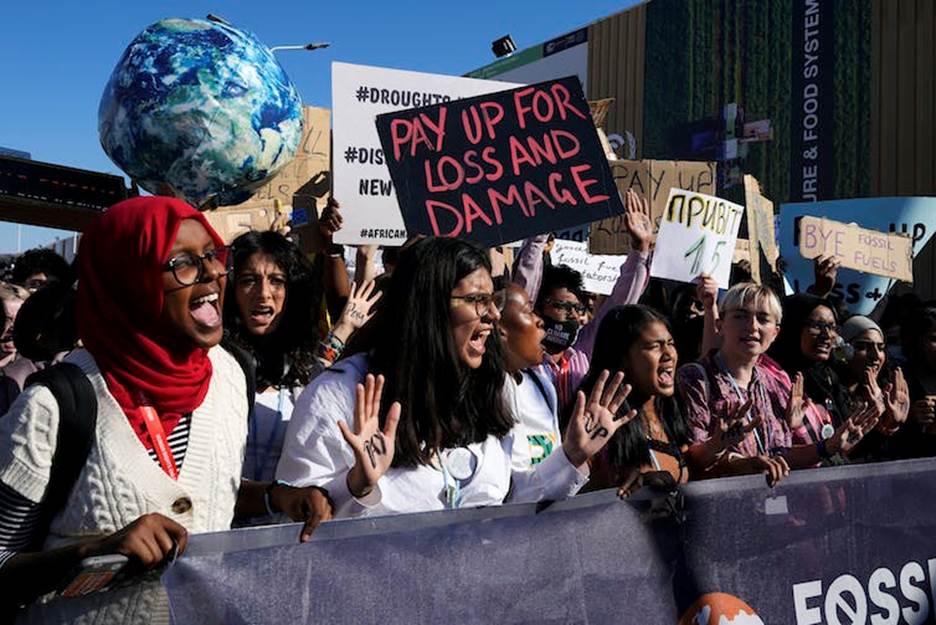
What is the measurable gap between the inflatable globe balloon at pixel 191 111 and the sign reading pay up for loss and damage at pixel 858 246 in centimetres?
359

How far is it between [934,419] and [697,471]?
1.97 meters

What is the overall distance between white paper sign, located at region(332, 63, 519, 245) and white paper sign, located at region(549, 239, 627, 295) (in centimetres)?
228

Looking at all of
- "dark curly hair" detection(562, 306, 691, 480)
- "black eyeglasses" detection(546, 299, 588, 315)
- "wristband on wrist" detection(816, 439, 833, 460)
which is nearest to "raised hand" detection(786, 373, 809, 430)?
"wristband on wrist" detection(816, 439, 833, 460)

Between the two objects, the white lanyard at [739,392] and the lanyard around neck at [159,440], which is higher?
the lanyard around neck at [159,440]

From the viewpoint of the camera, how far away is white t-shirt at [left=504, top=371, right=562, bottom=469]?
2.93m

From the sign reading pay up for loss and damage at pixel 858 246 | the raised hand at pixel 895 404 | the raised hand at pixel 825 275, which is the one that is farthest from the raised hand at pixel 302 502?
the sign reading pay up for loss and damage at pixel 858 246

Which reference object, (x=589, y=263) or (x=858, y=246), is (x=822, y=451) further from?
(x=589, y=263)

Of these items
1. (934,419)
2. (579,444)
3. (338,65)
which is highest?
(338,65)

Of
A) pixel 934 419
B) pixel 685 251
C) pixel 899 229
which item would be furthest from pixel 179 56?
pixel 899 229

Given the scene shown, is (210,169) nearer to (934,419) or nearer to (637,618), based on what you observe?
(637,618)

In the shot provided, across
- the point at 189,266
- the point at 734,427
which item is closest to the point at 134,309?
the point at 189,266

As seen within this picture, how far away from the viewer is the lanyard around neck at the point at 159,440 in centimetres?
177

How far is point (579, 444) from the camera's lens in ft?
8.42

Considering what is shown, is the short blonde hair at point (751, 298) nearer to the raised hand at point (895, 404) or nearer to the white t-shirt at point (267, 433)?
the raised hand at point (895, 404)
